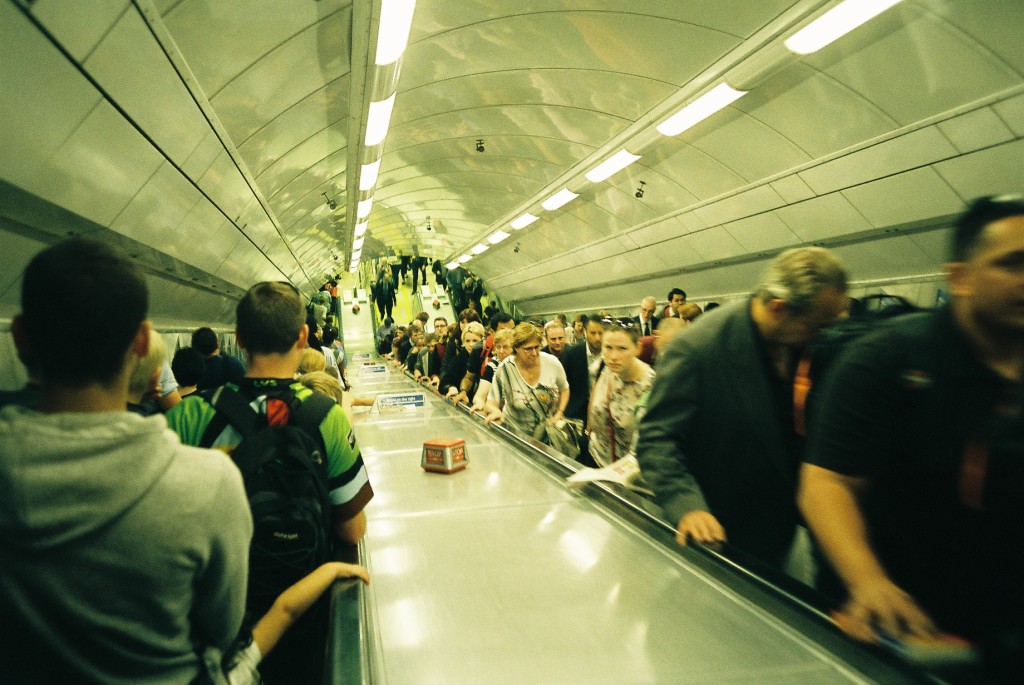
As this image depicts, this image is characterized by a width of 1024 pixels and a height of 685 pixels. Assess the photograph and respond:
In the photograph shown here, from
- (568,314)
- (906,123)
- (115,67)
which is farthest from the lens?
(568,314)

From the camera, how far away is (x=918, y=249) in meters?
8.23

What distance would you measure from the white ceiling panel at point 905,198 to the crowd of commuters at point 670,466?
22.2 ft

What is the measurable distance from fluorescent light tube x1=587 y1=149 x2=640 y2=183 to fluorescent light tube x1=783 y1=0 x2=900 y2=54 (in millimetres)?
3622

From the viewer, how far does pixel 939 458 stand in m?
1.40

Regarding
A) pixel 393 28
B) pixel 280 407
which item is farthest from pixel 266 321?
pixel 393 28

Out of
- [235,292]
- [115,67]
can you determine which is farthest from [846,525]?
[235,292]

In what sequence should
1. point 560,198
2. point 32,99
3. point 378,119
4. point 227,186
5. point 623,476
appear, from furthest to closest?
1. point 560,198
2. point 227,186
3. point 378,119
4. point 32,99
5. point 623,476

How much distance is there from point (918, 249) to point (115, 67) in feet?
32.2

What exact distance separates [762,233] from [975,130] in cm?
453

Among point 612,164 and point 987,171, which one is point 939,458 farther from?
point 612,164

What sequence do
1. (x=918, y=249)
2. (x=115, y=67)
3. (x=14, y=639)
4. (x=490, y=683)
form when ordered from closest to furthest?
(x=14, y=639) < (x=490, y=683) < (x=115, y=67) < (x=918, y=249)

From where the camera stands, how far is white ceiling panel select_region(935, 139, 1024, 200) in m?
6.05

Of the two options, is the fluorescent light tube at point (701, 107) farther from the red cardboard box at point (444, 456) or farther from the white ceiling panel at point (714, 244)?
the red cardboard box at point (444, 456)

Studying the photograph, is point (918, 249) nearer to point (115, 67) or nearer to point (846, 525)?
point (846, 525)
